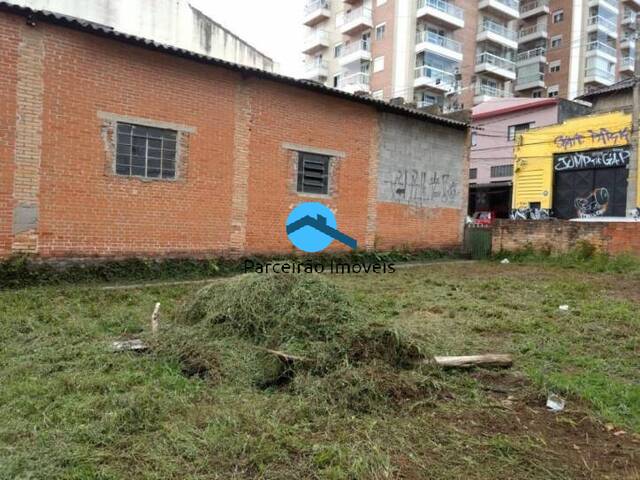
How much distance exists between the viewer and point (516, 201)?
72.4 ft

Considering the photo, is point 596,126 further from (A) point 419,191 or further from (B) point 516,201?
(A) point 419,191

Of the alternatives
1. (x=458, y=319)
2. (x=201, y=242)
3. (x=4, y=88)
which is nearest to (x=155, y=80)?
(x=4, y=88)

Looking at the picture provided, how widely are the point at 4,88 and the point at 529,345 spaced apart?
28.6 feet

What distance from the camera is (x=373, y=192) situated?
1246 cm

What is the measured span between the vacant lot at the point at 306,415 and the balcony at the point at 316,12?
41002 mm

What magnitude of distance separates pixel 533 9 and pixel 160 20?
36.9m

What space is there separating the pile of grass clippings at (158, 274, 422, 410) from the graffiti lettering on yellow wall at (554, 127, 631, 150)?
17.7m

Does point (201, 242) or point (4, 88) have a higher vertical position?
point (4, 88)

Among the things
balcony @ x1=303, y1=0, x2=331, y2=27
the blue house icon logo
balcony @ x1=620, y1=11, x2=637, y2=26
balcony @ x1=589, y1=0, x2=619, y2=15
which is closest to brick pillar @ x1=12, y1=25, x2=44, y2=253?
the blue house icon logo

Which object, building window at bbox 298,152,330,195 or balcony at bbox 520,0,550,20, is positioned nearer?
building window at bbox 298,152,330,195

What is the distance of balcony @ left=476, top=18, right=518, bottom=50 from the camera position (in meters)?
36.6

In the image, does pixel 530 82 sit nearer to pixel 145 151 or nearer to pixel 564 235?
pixel 564 235

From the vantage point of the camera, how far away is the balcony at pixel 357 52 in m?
35.8

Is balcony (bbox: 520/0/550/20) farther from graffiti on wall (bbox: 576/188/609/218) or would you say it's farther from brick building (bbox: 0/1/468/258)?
brick building (bbox: 0/1/468/258)
